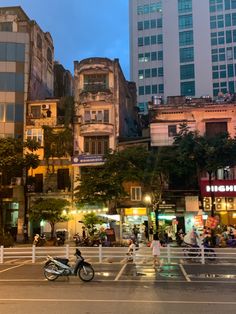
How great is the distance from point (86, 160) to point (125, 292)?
2983 centimetres

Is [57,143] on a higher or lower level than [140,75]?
lower

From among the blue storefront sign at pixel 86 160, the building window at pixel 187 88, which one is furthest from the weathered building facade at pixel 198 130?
the building window at pixel 187 88

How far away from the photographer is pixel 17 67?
47.9 metres

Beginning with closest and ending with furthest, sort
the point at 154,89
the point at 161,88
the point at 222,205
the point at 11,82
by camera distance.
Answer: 1. the point at 222,205
2. the point at 11,82
3. the point at 161,88
4. the point at 154,89

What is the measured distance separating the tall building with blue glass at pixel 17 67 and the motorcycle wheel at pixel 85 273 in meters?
32.7

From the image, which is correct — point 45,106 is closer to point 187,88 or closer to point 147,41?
point 187,88

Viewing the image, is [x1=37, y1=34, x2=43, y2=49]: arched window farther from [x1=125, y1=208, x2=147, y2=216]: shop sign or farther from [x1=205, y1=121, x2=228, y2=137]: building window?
[x1=125, y1=208, x2=147, y2=216]: shop sign

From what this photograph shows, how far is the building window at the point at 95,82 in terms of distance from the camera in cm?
4559

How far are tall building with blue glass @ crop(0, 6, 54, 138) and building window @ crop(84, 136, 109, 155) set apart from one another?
716 cm

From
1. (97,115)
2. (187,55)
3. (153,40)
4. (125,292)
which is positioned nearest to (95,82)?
(97,115)

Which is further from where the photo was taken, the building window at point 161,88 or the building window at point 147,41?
the building window at point 147,41

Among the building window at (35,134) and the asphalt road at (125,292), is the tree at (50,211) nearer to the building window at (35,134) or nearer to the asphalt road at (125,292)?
the building window at (35,134)

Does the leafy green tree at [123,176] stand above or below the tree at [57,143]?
below

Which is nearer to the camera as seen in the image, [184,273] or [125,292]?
[125,292]
